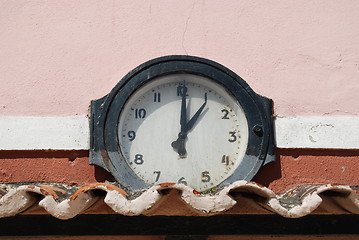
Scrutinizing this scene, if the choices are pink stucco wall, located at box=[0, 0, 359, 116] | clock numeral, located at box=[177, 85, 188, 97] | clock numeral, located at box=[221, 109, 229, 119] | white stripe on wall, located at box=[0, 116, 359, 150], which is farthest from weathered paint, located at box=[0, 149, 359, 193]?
clock numeral, located at box=[177, 85, 188, 97]

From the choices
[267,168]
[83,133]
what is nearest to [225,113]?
[267,168]

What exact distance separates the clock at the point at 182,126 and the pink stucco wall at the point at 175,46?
17 cm

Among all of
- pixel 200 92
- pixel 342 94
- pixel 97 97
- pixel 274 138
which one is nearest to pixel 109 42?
pixel 97 97

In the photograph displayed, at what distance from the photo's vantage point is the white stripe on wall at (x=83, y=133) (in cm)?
429

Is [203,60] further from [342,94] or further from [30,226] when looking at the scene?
[30,226]

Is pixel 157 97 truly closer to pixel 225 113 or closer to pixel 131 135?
pixel 131 135

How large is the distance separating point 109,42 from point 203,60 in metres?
0.64

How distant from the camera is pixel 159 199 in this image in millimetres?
3404

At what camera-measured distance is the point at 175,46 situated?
4531 mm

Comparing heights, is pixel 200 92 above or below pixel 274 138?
above

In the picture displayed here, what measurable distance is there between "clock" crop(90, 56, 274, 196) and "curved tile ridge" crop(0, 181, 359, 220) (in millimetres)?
624

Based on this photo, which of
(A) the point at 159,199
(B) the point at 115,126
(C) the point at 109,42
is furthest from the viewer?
(C) the point at 109,42

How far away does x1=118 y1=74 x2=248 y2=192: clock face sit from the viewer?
13.9ft

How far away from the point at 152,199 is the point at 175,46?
144 cm
